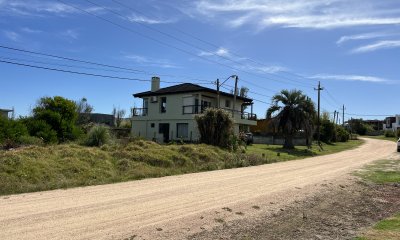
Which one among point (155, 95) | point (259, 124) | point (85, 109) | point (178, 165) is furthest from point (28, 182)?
point (259, 124)

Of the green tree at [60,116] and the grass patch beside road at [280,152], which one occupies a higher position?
the green tree at [60,116]

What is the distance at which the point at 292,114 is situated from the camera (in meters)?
42.8

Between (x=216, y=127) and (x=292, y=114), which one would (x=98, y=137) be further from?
(x=292, y=114)

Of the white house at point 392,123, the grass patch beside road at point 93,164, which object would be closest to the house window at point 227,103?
the grass patch beside road at point 93,164

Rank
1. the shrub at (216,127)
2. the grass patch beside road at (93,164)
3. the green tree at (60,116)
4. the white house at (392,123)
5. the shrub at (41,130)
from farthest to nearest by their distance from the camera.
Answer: the white house at (392,123), the shrub at (216,127), the green tree at (60,116), the shrub at (41,130), the grass patch beside road at (93,164)

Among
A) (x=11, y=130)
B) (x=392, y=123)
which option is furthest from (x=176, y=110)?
(x=392, y=123)

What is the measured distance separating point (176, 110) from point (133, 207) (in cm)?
3491

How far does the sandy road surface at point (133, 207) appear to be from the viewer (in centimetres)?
777

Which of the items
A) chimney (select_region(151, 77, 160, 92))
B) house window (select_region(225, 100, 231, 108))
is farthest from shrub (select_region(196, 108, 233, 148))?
chimney (select_region(151, 77, 160, 92))

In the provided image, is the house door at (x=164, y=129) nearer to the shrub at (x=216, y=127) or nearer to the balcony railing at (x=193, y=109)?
the balcony railing at (x=193, y=109)

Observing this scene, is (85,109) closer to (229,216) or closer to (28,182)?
(28,182)

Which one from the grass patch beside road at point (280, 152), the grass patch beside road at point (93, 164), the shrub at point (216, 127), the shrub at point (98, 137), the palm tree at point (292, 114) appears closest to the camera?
the grass patch beside road at point (93, 164)

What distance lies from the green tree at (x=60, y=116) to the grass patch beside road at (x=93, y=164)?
774cm

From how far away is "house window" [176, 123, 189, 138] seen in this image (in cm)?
4322
